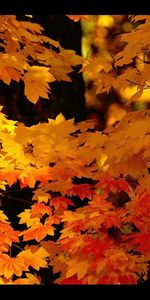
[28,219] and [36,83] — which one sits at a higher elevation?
[36,83]

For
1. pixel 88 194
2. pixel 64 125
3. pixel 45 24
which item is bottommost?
pixel 88 194

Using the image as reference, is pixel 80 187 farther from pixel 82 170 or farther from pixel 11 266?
pixel 11 266

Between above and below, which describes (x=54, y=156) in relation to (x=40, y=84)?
below

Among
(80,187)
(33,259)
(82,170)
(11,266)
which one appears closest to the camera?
(11,266)

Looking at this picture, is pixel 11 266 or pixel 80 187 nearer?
pixel 11 266

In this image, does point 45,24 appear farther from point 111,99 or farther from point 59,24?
point 111,99

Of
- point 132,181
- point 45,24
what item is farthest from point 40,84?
point 132,181

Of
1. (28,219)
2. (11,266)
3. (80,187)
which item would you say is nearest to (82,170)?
(80,187)

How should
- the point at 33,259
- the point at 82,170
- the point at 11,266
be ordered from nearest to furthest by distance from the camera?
the point at 11,266 < the point at 33,259 < the point at 82,170
